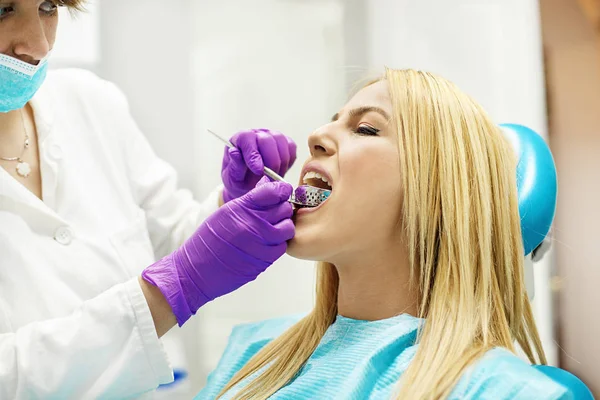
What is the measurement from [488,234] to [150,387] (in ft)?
2.55

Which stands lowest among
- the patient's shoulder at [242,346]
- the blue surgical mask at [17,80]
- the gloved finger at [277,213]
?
the patient's shoulder at [242,346]

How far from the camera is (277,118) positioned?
2.38 metres

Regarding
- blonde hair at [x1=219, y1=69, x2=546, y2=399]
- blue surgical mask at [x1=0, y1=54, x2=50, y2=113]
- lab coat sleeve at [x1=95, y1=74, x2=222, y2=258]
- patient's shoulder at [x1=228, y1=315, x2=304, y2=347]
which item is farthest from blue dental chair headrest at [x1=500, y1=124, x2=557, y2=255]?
blue surgical mask at [x1=0, y1=54, x2=50, y2=113]

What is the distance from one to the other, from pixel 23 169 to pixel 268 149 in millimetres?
598

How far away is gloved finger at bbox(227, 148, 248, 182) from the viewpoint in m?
1.65

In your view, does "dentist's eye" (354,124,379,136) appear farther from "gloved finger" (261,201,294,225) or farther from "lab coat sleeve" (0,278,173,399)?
"lab coat sleeve" (0,278,173,399)

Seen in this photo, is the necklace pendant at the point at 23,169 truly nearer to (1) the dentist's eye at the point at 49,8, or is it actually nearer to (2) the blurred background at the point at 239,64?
(1) the dentist's eye at the point at 49,8

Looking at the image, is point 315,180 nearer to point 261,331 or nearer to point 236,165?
point 236,165

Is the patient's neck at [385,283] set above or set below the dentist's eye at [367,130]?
below

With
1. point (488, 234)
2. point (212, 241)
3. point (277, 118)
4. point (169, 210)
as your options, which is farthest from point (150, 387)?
point (277, 118)

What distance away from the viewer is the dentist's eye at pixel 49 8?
4.75 feet

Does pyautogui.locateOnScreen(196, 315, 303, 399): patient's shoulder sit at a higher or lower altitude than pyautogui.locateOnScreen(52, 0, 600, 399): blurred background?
lower

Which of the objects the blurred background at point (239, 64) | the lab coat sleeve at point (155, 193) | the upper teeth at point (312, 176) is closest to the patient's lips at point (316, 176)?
the upper teeth at point (312, 176)

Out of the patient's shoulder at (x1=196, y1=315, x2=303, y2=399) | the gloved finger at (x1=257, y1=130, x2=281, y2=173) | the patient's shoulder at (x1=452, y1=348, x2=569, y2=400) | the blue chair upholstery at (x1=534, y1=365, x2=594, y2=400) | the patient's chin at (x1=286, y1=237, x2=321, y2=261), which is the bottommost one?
the patient's shoulder at (x1=196, y1=315, x2=303, y2=399)
